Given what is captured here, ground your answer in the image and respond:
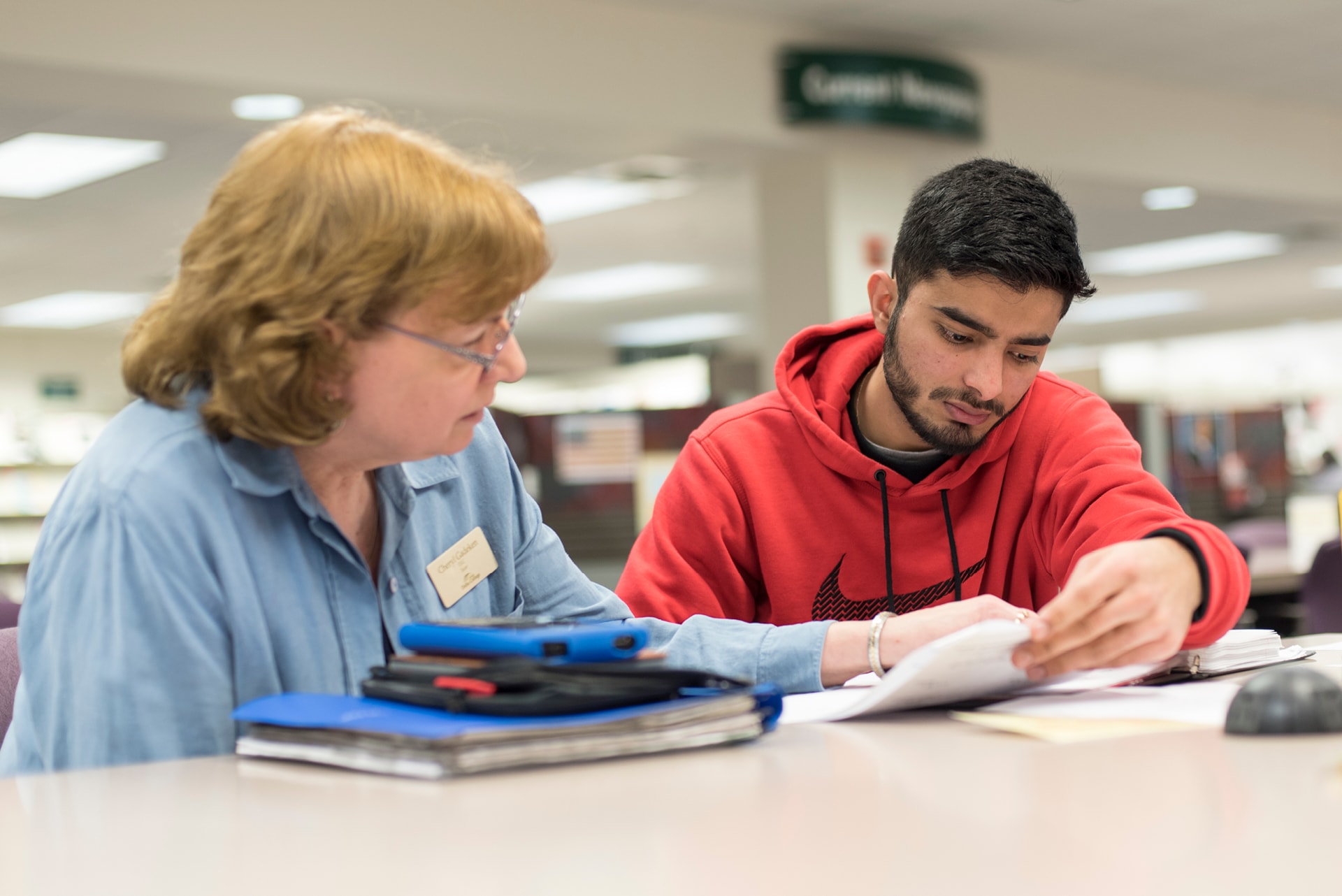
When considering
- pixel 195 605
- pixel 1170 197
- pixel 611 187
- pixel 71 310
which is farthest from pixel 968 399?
pixel 71 310

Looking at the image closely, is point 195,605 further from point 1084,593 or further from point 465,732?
point 1084,593

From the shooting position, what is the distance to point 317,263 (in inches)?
42.4

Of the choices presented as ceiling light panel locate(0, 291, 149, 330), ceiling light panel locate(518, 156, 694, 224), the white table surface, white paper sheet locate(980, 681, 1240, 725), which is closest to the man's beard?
white paper sheet locate(980, 681, 1240, 725)

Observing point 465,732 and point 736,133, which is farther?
point 736,133

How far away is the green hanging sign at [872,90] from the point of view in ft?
18.6

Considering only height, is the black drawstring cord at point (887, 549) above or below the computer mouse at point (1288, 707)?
above

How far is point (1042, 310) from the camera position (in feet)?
5.40

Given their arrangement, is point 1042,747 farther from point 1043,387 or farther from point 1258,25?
point 1258,25

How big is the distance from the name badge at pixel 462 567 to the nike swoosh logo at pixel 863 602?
0.53m

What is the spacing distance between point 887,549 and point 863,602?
0.25 feet

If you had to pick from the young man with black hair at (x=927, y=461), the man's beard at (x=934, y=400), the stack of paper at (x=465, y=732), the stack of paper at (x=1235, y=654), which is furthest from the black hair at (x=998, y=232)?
the stack of paper at (x=465, y=732)

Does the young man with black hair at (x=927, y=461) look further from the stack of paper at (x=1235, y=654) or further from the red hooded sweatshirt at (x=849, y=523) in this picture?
the stack of paper at (x=1235, y=654)

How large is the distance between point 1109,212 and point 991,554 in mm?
7685

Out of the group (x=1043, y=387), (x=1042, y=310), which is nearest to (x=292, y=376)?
(x=1042, y=310)
